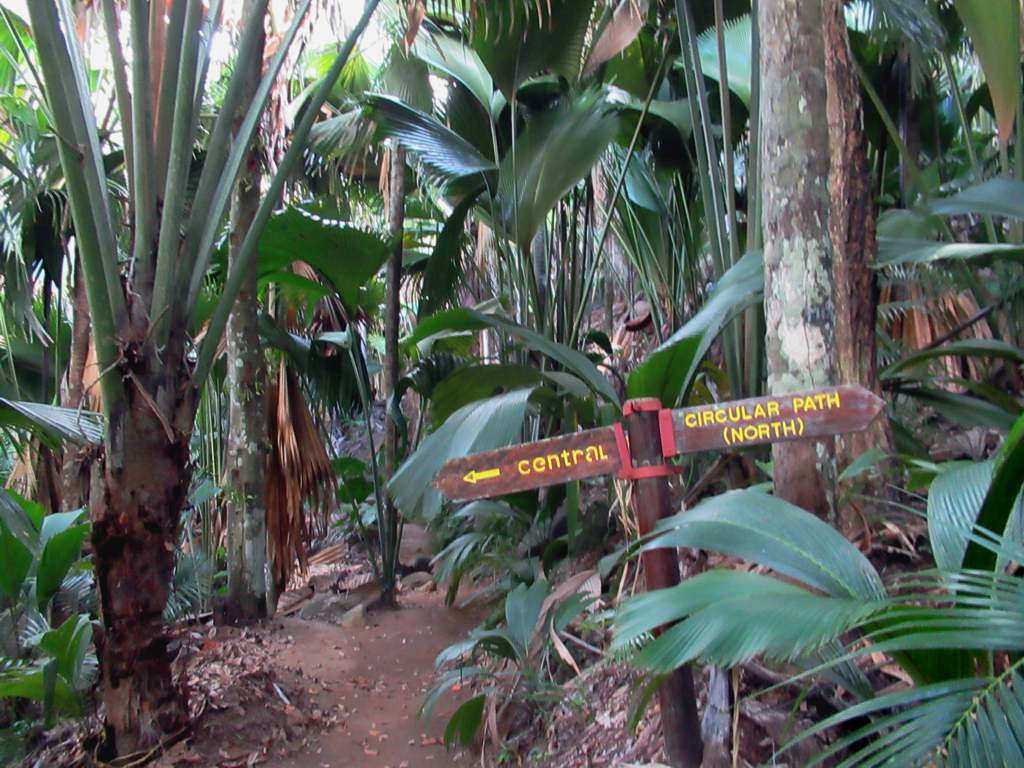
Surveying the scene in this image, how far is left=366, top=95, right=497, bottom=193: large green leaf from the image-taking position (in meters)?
5.00

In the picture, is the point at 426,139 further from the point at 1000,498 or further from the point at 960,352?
the point at 1000,498

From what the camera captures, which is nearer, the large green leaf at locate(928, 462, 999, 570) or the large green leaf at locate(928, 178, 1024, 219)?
the large green leaf at locate(928, 462, 999, 570)

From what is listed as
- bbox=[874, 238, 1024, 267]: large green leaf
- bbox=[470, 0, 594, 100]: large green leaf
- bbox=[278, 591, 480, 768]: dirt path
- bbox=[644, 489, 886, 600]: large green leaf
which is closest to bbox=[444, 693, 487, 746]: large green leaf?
bbox=[278, 591, 480, 768]: dirt path

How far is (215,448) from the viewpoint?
7102mm

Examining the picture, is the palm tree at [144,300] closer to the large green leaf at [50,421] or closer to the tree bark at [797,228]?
the large green leaf at [50,421]

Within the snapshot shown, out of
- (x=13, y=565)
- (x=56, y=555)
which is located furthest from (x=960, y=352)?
(x=13, y=565)

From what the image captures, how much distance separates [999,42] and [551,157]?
2.22 meters

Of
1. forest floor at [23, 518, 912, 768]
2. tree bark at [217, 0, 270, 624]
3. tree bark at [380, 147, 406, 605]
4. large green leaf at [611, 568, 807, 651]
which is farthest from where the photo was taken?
tree bark at [380, 147, 406, 605]

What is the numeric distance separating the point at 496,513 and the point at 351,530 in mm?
3884

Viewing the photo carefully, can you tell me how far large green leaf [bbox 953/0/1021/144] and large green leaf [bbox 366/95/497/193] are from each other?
279 cm

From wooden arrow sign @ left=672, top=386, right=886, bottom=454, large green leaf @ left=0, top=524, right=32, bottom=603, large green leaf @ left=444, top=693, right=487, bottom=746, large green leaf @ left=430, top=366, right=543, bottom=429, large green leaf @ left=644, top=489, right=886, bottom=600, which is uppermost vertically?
large green leaf @ left=430, top=366, right=543, bottom=429

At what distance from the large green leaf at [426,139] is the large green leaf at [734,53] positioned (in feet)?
4.57

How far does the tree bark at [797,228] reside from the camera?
89.7 inches

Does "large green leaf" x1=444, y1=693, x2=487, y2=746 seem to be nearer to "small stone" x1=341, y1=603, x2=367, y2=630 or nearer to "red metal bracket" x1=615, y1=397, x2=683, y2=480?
"red metal bracket" x1=615, y1=397, x2=683, y2=480
